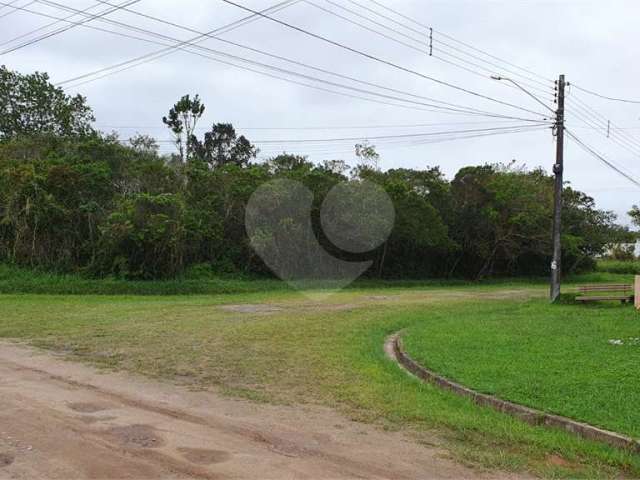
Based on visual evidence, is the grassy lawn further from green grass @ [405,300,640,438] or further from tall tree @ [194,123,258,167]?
tall tree @ [194,123,258,167]

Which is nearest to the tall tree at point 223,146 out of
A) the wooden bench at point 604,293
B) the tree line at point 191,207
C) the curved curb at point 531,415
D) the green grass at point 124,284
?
the tree line at point 191,207

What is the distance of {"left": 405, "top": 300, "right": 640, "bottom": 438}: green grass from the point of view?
7184mm

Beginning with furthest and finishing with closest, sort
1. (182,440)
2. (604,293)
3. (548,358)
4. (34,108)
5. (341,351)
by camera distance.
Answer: (34,108) < (604,293) < (341,351) < (548,358) < (182,440)

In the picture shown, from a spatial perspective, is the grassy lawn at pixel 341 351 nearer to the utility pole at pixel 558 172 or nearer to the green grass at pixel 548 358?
the green grass at pixel 548 358

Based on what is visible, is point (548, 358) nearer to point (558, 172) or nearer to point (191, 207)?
point (558, 172)

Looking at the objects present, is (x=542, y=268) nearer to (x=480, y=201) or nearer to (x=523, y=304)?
(x=480, y=201)

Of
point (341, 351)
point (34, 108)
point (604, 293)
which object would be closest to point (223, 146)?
point (34, 108)

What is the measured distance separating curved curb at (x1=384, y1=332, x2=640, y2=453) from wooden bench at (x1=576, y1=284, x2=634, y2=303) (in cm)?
1419

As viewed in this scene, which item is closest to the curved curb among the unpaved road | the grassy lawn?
the grassy lawn

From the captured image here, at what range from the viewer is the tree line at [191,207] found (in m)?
26.5

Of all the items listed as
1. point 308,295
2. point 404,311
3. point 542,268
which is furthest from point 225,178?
point 542,268

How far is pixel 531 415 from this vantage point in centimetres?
684

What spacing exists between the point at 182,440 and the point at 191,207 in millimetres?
24572

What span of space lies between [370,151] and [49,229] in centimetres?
1764
